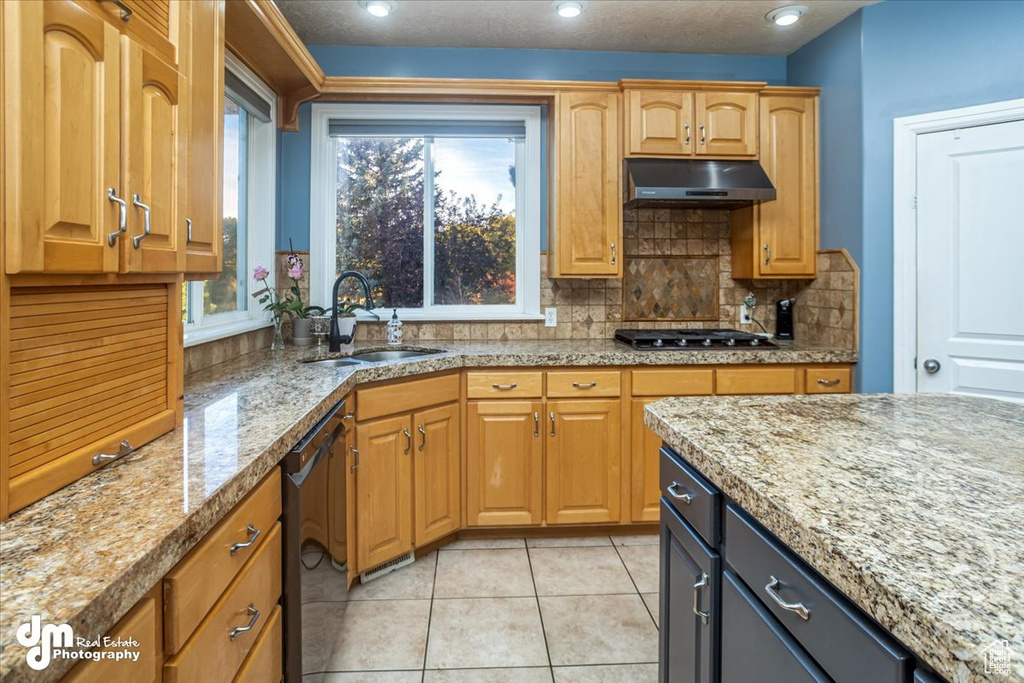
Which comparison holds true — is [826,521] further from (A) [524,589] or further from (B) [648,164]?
(B) [648,164]

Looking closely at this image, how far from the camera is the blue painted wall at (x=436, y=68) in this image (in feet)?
11.0

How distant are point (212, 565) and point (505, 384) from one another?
192 cm

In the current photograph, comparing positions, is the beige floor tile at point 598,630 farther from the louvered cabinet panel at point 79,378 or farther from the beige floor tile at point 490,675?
the louvered cabinet panel at point 79,378

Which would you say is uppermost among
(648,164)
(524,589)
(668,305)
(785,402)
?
(648,164)

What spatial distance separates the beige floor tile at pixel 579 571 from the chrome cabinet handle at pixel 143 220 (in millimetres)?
1969

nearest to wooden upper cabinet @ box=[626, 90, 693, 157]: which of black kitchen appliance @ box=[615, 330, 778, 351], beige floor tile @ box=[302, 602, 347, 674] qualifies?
black kitchen appliance @ box=[615, 330, 778, 351]

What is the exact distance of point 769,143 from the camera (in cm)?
328

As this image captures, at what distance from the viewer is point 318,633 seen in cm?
158

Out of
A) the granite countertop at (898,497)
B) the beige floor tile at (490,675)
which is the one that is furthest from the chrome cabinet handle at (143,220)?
the beige floor tile at (490,675)

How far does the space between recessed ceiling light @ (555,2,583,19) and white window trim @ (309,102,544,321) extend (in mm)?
600

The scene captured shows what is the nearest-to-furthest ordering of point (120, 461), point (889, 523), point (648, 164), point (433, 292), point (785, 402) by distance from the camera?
point (889, 523) → point (120, 461) → point (785, 402) → point (648, 164) → point (433, 292)

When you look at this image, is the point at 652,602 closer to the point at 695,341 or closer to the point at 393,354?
Result: the point at 695,341

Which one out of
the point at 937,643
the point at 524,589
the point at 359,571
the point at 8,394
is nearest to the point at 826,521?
the point at 937,643

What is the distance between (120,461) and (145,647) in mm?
481
